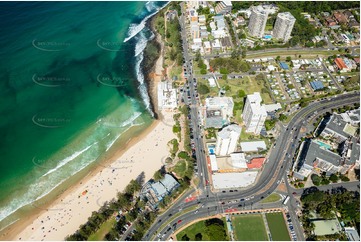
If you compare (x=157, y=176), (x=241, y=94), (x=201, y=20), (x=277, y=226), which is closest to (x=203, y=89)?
(x=241, y=94)

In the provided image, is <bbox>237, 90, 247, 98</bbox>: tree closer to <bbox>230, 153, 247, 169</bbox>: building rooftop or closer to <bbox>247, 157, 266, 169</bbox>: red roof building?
<bbox>230, 153, 247, 169</bbox>: building rooftop

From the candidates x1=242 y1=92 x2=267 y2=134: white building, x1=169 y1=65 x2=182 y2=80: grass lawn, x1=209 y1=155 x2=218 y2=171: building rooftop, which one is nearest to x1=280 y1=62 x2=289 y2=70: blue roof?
x1=242 y1=92 x2=267 y2=134: white building

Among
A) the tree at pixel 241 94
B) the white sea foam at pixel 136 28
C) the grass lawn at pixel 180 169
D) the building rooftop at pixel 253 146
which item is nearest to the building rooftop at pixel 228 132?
the building rooftop at pixel 253 146

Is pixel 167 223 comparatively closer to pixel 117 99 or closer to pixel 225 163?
pixel 225 163

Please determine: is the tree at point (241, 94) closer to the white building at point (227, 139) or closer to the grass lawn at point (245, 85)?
the grass lawn at point (245, 85)

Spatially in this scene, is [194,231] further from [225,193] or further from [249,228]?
[249,228]

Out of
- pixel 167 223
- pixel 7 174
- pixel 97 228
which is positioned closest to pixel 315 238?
pixel 167 223
